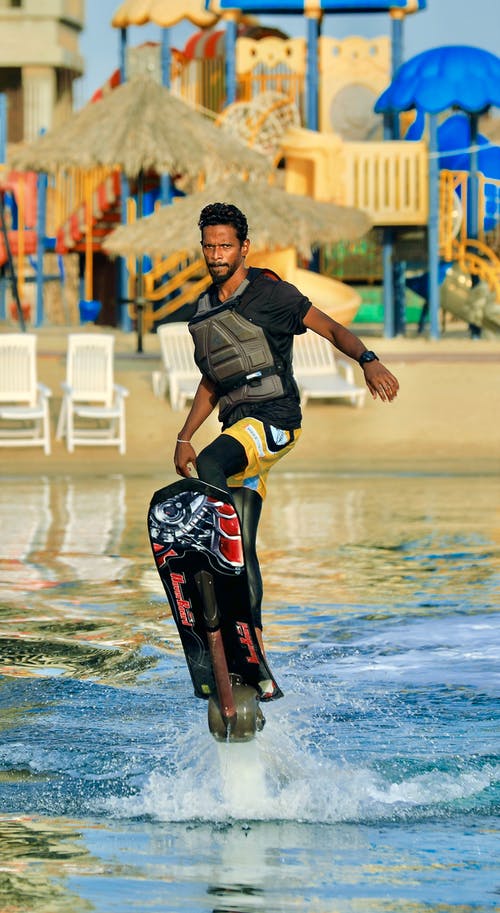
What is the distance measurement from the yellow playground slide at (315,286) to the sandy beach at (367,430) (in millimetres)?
2789

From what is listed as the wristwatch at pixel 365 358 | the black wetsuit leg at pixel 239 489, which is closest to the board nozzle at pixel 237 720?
the black wetsuit leg at pixel 239 489

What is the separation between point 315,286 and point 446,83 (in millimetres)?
3370

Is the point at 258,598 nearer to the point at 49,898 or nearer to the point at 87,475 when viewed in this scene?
the point at 49,898

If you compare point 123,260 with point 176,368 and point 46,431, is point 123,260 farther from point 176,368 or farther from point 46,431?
point 46,431

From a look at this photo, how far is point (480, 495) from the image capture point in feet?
48.5

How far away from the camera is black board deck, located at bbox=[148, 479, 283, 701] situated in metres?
5.81

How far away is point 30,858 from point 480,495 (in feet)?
32.8

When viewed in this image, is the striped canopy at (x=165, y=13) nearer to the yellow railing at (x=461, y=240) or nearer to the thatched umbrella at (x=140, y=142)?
the yellow railing at (x=461, y=240)

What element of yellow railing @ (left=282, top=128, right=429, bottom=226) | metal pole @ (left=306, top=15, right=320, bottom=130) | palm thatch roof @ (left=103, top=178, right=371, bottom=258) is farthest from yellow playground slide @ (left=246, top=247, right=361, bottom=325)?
metal pole @ (left=306, top=15, right=320, bottom=130)

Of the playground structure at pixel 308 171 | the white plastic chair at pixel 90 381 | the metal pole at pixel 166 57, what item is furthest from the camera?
the metal pole at pixel 166 57

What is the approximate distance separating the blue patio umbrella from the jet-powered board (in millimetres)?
21277

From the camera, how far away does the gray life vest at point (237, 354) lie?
6.26m

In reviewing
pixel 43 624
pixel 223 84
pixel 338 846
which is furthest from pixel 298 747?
pixel 223 84

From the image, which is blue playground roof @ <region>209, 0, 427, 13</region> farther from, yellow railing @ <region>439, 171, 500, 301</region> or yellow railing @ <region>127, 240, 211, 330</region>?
yellow railing @ <region>127, 240, 211, 330</region>
